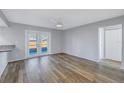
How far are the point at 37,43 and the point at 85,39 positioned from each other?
139 inches

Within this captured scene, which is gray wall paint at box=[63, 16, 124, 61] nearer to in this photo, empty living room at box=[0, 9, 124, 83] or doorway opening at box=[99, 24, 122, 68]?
empty living room at box=[0, 9, 124, 83]

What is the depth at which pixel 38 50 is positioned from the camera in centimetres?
674

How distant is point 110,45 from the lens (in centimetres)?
497

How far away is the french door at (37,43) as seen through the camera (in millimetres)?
6154

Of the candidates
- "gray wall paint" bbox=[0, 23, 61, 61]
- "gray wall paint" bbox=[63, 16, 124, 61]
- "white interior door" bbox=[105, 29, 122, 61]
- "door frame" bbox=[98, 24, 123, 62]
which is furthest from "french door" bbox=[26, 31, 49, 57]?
"white interior door" bbox=[105, 29, 122, 61]

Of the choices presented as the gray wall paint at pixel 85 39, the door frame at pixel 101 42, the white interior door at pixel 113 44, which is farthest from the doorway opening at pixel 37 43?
the white interior door at pixel 113 44

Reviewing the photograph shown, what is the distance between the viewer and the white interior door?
4555 mm

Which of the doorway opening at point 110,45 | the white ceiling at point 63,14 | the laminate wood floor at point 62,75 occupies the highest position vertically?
the white ceiling at point 63,14

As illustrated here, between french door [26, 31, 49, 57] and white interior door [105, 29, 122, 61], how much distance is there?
14.5ft

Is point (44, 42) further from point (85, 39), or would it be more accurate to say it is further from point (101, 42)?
point (101, 42)

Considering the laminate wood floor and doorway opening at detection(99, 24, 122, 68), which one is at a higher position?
doorway opening at detection(99, 24, 122, 68)

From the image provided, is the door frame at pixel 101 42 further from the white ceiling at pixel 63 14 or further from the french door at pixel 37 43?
the french door at pixel 37 43
